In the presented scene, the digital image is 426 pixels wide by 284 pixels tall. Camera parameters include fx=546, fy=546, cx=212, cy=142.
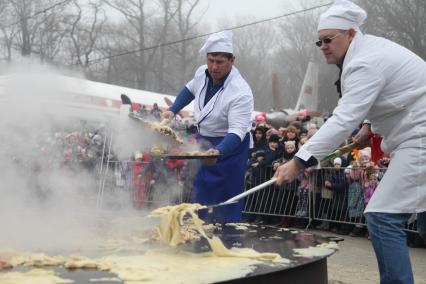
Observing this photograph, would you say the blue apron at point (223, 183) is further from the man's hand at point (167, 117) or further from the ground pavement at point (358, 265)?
the ground pavement at point (358, 265)

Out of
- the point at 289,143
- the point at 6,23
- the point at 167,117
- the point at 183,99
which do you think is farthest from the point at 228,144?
the point at 6,23

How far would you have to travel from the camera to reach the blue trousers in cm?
307

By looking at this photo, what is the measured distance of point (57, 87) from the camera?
4.32 meters

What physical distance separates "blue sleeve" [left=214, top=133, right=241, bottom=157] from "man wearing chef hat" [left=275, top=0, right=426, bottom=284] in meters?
1.05

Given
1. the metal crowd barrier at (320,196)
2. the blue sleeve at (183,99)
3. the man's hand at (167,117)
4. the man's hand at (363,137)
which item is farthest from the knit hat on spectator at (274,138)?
the man's hand at (363,137)

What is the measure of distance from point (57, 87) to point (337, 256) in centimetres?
381

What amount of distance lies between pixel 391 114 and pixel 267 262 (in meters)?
1.18

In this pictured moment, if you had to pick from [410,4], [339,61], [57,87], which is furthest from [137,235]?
[410,4]

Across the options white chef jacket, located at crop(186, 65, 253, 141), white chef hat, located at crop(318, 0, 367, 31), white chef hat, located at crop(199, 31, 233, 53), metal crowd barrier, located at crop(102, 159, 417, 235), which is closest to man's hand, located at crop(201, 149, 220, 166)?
white chef jacket, located at crop(186, 65, 253, 141)

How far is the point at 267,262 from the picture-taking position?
9.57 ft

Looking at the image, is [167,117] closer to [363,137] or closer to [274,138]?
[363,137]

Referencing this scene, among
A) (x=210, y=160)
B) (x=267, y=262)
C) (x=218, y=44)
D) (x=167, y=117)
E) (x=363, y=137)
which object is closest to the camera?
(x=267, y=262)

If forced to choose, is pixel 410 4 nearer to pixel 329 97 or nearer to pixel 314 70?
pixel 314 70

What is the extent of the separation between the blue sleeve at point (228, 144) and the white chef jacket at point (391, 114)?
3.65 ft
